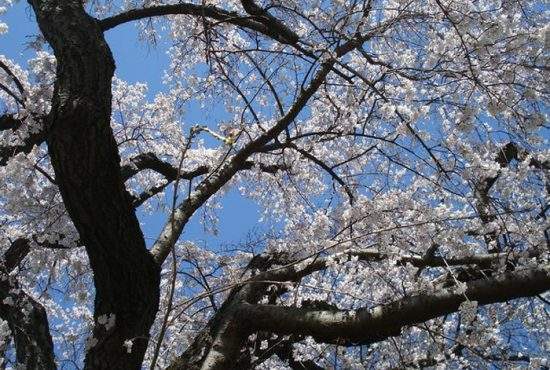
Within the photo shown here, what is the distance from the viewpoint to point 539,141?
4020 millimetres

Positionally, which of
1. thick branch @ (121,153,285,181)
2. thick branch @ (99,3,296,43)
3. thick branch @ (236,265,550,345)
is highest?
thick branch @ (99,3,296,43)

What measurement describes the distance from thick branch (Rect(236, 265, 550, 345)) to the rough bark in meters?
0.60

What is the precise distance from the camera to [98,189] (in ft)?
9.51

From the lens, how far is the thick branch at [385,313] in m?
2.55

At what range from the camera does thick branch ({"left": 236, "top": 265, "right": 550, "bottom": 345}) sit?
2.55 meters

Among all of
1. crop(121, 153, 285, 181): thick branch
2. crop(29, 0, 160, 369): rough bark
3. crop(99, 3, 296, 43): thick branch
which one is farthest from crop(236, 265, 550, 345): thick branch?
crop(99, 3, 296, 43): thick branch

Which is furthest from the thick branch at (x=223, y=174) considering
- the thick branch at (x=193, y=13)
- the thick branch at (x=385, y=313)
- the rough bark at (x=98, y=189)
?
the thick branch at (x=385, y=313)

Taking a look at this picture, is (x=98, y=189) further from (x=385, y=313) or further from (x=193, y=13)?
(x=193, y=13)

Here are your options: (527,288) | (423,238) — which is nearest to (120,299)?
(527,288)

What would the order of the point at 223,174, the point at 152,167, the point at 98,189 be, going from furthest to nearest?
1. the point at 152,167
2. the point at 223,174
3. the point at 98,189

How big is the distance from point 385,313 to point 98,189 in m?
1.52

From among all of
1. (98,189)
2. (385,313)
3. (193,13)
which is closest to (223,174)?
(98,189)

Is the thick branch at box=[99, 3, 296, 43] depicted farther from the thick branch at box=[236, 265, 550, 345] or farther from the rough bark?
the thick branch at box=[236, 265, 550, 345]

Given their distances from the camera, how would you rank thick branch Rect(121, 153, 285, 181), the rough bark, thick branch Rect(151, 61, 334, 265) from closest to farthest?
the rough bark < thick branch Rect(151, 61, 334, 265) < thick branch Rect(121, 153, 285, 181)
